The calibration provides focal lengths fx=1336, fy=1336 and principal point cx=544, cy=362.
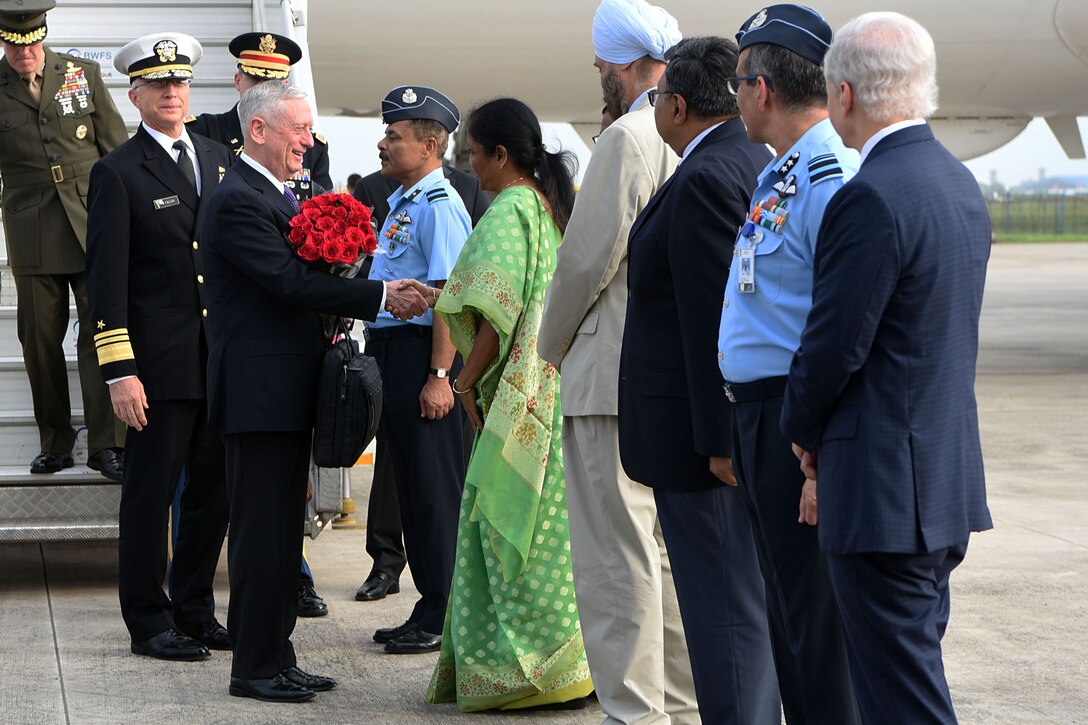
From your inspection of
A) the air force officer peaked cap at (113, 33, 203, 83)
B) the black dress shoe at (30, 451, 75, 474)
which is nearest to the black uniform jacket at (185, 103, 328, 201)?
the air force officer peaked cap at (113, 33, 203, 83)

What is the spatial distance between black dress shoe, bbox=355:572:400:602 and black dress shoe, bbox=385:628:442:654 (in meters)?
0.65

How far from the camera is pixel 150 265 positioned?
432 centimetres

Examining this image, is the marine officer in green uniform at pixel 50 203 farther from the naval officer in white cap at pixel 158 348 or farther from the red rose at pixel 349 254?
the red rose at pixel 349 254

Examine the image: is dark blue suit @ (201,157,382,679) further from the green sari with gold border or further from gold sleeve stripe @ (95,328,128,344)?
gold sleeve stripe @ (95,328,128,344)

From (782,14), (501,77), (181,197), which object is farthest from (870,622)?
(501,77)

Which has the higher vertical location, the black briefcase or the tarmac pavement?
the black briefcase

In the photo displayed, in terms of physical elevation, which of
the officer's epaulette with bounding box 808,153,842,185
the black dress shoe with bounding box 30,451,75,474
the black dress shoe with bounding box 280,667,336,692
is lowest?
the black dress shoe with bounding box 280,667,336,692

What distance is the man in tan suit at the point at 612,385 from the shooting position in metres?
3.15

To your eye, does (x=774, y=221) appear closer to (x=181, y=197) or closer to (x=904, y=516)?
(x=904, y=516)

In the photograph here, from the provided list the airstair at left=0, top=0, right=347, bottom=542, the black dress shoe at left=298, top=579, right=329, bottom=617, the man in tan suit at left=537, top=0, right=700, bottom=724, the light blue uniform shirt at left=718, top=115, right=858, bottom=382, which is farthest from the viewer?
the airstair at left=0, top=0, right=347, bottom=542

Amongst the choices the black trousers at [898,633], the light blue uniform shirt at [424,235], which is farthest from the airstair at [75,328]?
the black trousers at [898,633]

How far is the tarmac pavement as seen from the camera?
3641 millimetres

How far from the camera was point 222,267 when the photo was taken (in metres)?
3.65

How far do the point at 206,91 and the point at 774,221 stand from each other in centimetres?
442
